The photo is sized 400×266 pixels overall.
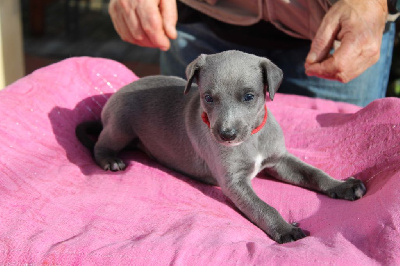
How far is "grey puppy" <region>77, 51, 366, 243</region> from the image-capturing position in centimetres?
216

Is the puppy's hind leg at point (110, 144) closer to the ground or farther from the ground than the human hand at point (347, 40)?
closer to the ground

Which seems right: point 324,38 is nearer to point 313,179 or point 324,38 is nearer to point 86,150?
point 313,179

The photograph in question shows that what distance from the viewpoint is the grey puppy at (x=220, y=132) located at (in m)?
2.16

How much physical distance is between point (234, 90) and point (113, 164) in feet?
2.83

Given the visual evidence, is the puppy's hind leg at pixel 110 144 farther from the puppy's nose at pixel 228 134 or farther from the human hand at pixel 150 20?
the puppy's nose at pixel 228 134

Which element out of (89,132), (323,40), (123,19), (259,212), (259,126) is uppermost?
(323,40)

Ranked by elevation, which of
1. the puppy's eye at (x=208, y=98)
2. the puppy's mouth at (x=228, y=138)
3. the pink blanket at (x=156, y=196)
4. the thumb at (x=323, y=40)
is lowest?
the pink blanket at (x=156, y=196)

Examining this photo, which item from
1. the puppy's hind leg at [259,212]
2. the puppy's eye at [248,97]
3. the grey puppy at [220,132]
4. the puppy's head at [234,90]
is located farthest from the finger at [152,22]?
the puppy's hind leg at [259,212]

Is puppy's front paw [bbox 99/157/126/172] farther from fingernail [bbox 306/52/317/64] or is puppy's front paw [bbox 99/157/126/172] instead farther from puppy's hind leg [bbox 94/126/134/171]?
fingernail [bbox 306/52/317/64]

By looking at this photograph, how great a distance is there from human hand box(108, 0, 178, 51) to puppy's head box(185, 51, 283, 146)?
0.48 meters

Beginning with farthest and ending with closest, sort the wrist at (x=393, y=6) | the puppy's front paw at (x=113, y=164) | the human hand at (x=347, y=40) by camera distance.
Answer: the wrist at (x=393, y=6)
the puppy's front paw at (x=113, y=164)
the human hand at (x=347, y=40)

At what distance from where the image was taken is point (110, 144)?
110 inches

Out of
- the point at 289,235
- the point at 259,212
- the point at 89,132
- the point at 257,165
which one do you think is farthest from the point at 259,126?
the point at 89,132

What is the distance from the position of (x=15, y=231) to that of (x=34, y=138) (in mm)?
815
